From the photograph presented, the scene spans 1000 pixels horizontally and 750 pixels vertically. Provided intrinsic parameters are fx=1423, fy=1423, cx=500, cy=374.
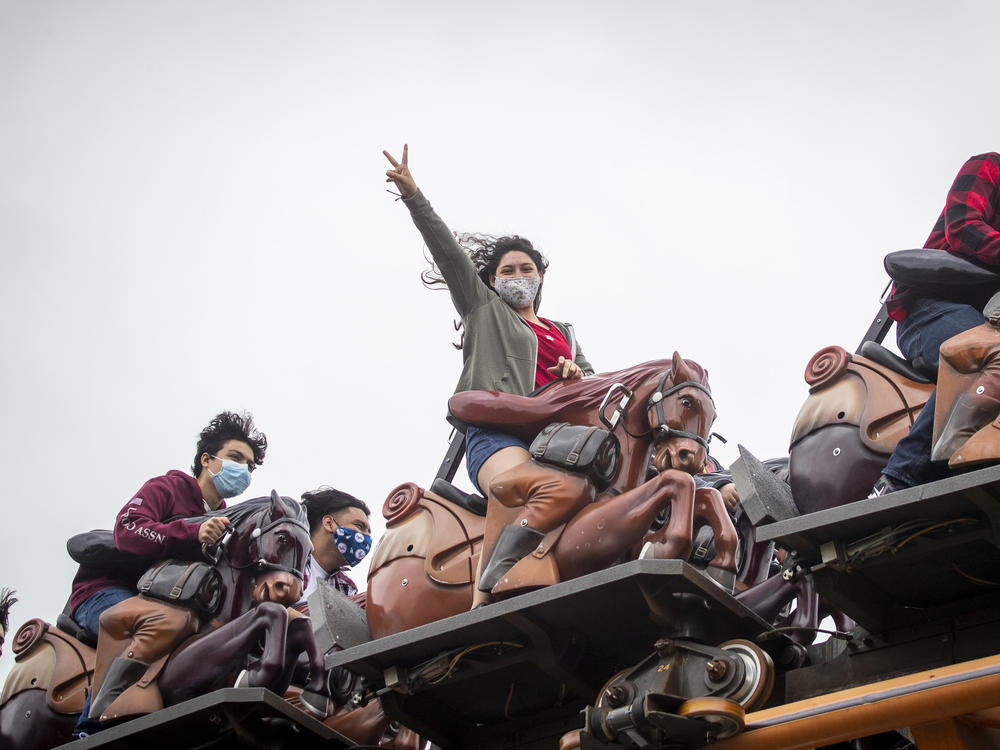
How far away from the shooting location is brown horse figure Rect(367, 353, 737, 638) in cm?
830

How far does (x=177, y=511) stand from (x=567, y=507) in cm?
391

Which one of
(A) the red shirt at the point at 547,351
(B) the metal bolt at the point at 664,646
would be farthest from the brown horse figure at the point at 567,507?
(A) the red shirt at the point at 547,351

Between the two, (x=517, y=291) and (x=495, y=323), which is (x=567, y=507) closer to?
(x=495, y=323)

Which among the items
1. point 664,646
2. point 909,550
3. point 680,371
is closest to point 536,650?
point 664,646

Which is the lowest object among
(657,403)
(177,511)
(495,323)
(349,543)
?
(657,403)

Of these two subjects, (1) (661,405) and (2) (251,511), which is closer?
(1) (661,405)

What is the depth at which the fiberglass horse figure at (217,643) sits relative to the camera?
9.95 m

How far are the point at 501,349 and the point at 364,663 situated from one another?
2.42m

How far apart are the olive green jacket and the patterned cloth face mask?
18 cm

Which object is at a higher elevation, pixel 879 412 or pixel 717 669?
pixel 879 412

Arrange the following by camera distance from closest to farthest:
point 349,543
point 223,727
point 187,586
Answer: point 223,727 < point 187,586 < point 349,543

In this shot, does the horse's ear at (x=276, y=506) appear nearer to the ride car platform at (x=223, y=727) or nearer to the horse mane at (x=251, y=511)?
the horse mane at (x=251, y=511)

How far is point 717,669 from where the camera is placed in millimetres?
7562

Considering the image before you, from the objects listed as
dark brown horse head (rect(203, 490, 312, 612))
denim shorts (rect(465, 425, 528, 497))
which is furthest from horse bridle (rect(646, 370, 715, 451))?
dark brown horse head (rect(203, 490, 312, 612))
